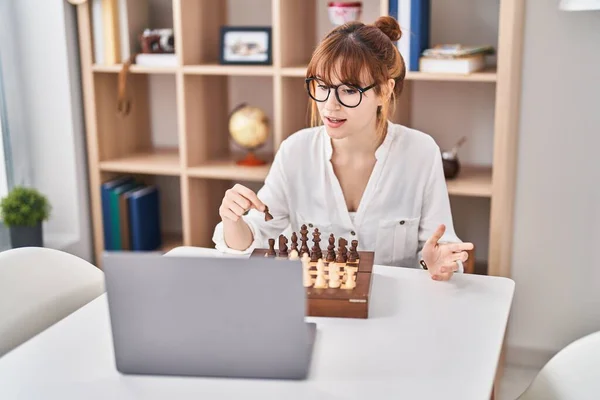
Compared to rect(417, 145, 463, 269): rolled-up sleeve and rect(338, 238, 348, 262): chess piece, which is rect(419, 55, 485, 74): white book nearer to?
rect(417, 145, 463, 269): rolled-up sleeve

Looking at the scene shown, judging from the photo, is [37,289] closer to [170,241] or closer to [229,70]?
[229,70]

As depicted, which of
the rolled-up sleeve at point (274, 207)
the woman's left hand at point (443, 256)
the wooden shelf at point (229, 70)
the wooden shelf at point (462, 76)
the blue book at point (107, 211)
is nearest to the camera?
the woman's left hand at point (443, 256)

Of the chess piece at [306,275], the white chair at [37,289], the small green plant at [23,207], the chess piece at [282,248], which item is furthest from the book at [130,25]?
the chess piece at [306,275]

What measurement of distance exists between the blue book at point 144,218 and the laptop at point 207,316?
1911mm

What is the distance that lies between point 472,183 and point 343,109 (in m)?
0.95

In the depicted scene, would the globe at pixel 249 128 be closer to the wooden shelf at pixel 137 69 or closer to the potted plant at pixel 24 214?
the wooden shelf at pixel 137 69

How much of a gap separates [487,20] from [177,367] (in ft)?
6.58

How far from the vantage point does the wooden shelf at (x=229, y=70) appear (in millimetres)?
2709

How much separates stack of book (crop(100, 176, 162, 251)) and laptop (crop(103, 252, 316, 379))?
191cm

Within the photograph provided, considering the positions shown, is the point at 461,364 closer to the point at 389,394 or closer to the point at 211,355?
the point at 389,394

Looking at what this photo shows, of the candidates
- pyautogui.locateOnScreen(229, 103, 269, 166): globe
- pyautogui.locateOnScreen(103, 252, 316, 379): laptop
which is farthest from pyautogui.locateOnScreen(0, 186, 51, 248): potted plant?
pyautogui.locateOnScreen(103, 252, 316, 379): laptop

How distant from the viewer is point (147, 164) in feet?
9.72

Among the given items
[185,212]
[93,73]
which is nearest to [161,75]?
[93,73]

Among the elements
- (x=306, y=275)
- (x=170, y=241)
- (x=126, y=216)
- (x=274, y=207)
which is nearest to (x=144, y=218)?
(x=126, y=216)
